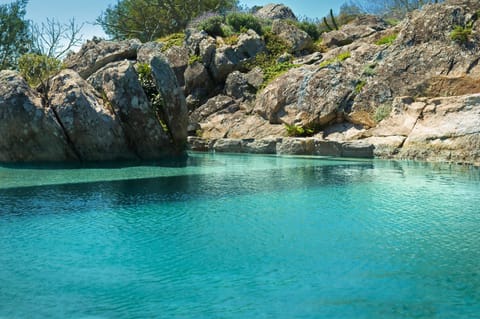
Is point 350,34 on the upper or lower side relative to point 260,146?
upper

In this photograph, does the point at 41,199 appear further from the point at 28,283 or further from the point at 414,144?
the point at 414,144

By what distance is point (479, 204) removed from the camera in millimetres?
6781

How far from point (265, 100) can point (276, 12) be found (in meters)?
16.0

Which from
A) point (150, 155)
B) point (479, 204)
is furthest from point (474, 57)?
point (150, 155)

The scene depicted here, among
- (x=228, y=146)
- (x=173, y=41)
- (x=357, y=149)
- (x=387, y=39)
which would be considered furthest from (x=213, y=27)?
(x=357, y=149)

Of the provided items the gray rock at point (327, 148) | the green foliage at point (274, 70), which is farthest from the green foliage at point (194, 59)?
the gray rock at point (327, 148)

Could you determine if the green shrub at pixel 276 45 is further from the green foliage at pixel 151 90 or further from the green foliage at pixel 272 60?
the green foliage at pixel 151 90

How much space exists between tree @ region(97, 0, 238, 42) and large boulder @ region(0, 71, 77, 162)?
67.2ft

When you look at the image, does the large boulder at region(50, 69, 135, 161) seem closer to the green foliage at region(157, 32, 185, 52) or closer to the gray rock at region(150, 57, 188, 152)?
the gray rock at region(150, 57, 188, 152)

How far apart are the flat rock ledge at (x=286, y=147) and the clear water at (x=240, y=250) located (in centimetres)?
588

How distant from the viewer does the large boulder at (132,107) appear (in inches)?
534

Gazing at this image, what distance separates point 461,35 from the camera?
15.1 metres

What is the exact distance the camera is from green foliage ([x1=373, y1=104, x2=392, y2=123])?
15578mm

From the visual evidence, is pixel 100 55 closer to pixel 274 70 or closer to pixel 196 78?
pixel 196 78
